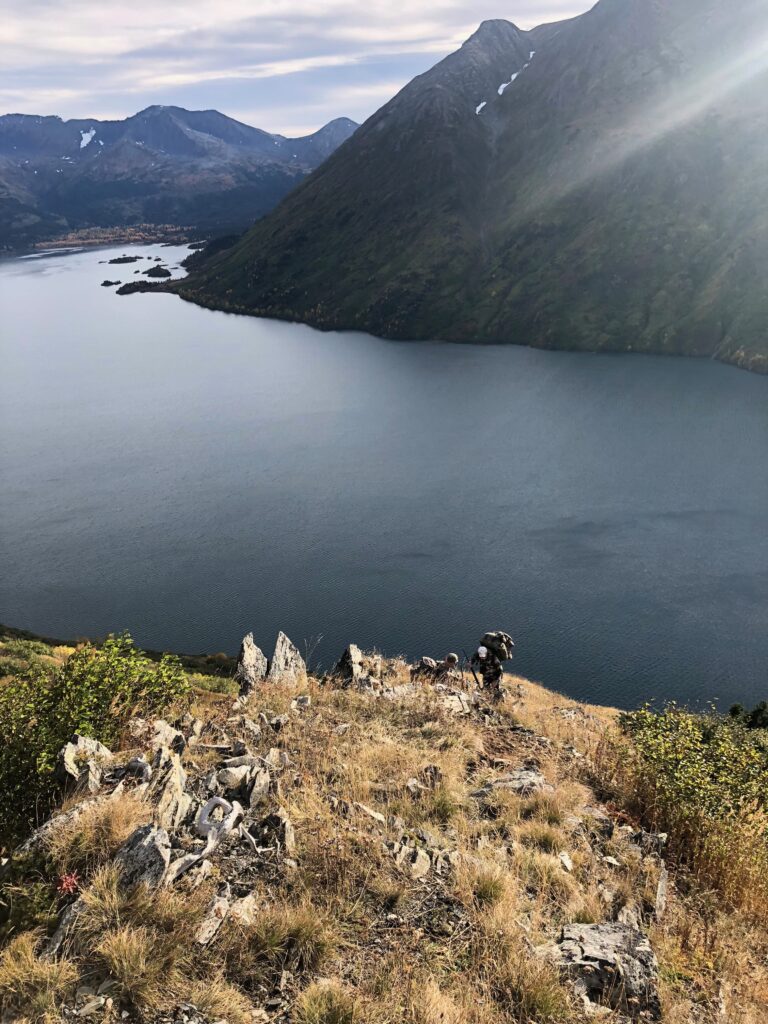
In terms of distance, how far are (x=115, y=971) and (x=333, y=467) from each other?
82971 millimetres

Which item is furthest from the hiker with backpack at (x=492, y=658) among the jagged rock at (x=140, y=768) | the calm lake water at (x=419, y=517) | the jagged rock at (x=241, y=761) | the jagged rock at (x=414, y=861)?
the calm lake water at (x=419, y=517)

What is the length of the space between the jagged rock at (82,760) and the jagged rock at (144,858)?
6.14 feet

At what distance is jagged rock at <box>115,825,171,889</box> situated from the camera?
8.44 meters

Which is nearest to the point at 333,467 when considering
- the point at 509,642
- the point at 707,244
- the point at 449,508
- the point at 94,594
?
the point at 449,508

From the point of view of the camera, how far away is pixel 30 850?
29.0ft

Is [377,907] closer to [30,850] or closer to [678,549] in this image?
[30,850]

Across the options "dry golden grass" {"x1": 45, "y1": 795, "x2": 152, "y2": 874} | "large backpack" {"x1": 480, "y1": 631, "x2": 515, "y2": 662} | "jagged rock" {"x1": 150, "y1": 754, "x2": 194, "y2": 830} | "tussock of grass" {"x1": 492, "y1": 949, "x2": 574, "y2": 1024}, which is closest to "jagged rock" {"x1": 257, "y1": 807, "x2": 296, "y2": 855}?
"jagged rock" {"x1": 150, "y1": 754, "x2": 194, "y2": 830}

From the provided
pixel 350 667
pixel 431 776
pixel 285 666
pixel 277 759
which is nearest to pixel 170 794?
pixel 277 759

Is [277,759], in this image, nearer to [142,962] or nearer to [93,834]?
[93,834]

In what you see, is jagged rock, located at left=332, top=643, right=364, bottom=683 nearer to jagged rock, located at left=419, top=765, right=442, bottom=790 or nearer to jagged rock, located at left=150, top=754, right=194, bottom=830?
jagged rock, located at left=419, top=765, right=442, bottom=790

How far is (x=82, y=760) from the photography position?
11.0 metres

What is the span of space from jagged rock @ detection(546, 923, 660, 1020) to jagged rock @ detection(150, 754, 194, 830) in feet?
19.5

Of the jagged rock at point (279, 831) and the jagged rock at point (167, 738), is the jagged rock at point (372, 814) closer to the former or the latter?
the jagged rock at point (279, 831)

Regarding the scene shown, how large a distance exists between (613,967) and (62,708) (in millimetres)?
10333
